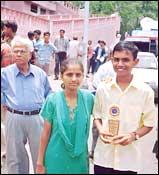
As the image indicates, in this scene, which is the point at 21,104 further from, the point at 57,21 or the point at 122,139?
the point at 57,21

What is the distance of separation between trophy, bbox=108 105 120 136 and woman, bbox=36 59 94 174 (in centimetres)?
16

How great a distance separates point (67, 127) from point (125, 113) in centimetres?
35

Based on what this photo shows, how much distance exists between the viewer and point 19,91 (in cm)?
393

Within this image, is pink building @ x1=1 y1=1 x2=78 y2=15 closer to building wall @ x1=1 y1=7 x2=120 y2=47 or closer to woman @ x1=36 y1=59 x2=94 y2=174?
building wall @ x1=1 y1=7 x2=120 y2=47

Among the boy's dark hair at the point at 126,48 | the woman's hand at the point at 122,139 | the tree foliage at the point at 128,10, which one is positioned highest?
the tree foliage at the point at 128,10

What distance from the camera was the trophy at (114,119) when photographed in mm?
2934

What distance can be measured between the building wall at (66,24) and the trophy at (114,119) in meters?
14.3

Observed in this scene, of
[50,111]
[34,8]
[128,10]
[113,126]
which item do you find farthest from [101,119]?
[34,8]

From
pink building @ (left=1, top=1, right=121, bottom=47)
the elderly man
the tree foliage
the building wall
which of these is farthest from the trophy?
the tree foliage

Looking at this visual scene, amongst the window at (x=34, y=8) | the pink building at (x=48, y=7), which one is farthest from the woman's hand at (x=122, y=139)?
the window at (x=34, y=8)

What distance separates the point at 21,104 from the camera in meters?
3.94

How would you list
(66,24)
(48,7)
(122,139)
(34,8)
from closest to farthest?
(122,139)
(66,24)
(34,8)
(48,7)

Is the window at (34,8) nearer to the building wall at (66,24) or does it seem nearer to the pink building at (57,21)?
the pink building at (57,21)

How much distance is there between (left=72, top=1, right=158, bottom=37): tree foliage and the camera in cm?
2715
